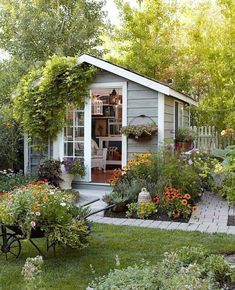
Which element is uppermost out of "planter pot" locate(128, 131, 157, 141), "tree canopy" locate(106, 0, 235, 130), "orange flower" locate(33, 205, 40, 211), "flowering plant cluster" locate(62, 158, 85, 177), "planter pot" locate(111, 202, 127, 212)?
"tree canopy" locate(106, 0, 235, 130)

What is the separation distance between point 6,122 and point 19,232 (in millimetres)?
5714

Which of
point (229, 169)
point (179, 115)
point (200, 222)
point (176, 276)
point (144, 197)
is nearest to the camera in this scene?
point (176, 276)

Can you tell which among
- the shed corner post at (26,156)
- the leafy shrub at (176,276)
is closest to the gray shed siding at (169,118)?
the shed corner post at (26,156)

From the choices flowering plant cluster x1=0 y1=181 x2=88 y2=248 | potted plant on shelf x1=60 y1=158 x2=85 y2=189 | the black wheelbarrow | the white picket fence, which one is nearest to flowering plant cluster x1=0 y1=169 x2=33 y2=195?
potted plant on shelf x1=60 y1=158 x2=85 y2=189

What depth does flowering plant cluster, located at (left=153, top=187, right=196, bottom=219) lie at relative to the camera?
6648mm

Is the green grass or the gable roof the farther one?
the gable roof

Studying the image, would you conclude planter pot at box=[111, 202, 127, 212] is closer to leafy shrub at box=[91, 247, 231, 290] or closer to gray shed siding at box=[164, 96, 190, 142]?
gray shed siding at box=[164, 96, 190, 142]

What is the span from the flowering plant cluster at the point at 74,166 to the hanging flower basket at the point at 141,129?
129 centimetres

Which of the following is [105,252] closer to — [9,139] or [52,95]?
[52,95]

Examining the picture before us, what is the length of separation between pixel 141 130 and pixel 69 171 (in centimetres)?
186

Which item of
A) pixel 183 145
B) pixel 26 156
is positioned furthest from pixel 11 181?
pixel 183 145

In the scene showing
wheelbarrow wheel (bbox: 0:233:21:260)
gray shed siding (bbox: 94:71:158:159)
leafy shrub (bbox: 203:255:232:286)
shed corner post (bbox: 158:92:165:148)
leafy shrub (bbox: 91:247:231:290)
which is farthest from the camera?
gray shed siding (bbox: 94:71:158:159)

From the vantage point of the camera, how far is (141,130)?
834cm

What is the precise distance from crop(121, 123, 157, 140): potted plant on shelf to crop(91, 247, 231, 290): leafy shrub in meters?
4.89
